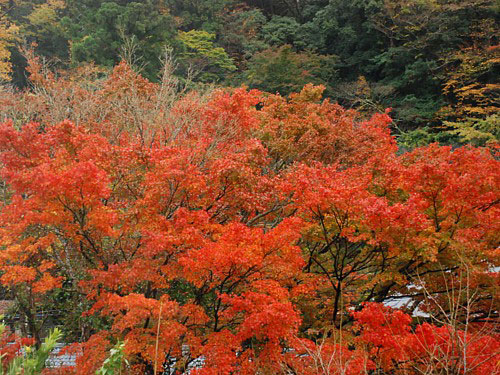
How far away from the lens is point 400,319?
8.45 metres

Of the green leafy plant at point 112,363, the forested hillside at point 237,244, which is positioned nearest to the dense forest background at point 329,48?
the forested hillside at point 237,244

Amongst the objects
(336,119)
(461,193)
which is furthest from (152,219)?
(336,119)

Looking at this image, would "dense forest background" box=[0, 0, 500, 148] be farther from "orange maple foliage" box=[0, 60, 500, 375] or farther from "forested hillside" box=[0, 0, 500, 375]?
"orange maple foliage" box=[0, 60, 500, 375]

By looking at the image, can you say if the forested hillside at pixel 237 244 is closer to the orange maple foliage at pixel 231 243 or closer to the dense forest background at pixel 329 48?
the orange maple foliage at pixel 231 243

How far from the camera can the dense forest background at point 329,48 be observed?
2741cm

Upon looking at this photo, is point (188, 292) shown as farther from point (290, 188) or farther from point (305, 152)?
point (305, 152)

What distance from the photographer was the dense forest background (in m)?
27.4

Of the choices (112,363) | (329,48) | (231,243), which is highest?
(112,363)

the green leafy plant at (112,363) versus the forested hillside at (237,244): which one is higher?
the green leafy plant at (112,363)

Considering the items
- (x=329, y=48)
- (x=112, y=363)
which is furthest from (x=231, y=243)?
(x=329, y=48)

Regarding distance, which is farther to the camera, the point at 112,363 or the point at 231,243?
the point at 231,243

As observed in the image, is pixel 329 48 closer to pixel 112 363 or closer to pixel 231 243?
pixel 231 243

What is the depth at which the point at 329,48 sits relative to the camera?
34438 mm

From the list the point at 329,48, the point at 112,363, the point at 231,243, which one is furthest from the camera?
the point at 329,48
